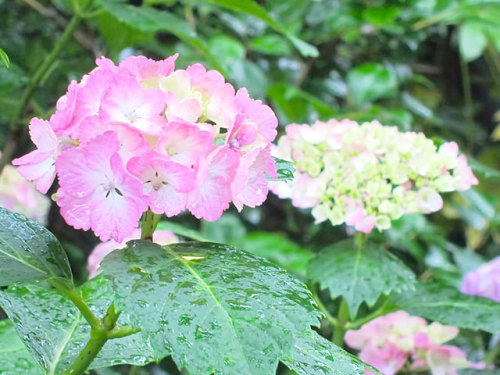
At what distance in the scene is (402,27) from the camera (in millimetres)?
1562

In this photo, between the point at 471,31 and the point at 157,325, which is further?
the point at 471,31

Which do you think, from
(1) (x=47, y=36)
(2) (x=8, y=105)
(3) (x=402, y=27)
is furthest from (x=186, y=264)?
(3) (x=402, y=27)

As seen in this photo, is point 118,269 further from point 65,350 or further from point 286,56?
point 286,56

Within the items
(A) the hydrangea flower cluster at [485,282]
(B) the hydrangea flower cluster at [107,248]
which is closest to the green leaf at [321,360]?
(B) the hydrangea flower cluster at [107,248]

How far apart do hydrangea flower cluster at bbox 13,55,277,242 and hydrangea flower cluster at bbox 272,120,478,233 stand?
253 millimetres

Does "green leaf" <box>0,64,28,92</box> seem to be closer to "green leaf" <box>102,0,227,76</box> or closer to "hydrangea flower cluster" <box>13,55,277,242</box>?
"green leaf" <box>102,0,227,76</box>

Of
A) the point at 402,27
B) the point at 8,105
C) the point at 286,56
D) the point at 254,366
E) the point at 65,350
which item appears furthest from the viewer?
the point at 286,56

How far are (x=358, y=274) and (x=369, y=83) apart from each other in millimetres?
776

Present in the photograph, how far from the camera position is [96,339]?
484 mm

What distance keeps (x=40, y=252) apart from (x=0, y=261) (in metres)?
0.03

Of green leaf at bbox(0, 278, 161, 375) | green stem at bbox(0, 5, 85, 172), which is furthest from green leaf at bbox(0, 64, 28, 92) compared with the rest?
green leaf at bbox(0, 278, 161, 375)

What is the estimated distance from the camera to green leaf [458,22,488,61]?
4.77ft

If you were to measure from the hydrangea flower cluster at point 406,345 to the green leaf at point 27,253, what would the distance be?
1.51ft

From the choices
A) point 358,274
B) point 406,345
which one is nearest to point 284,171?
point 358,274
